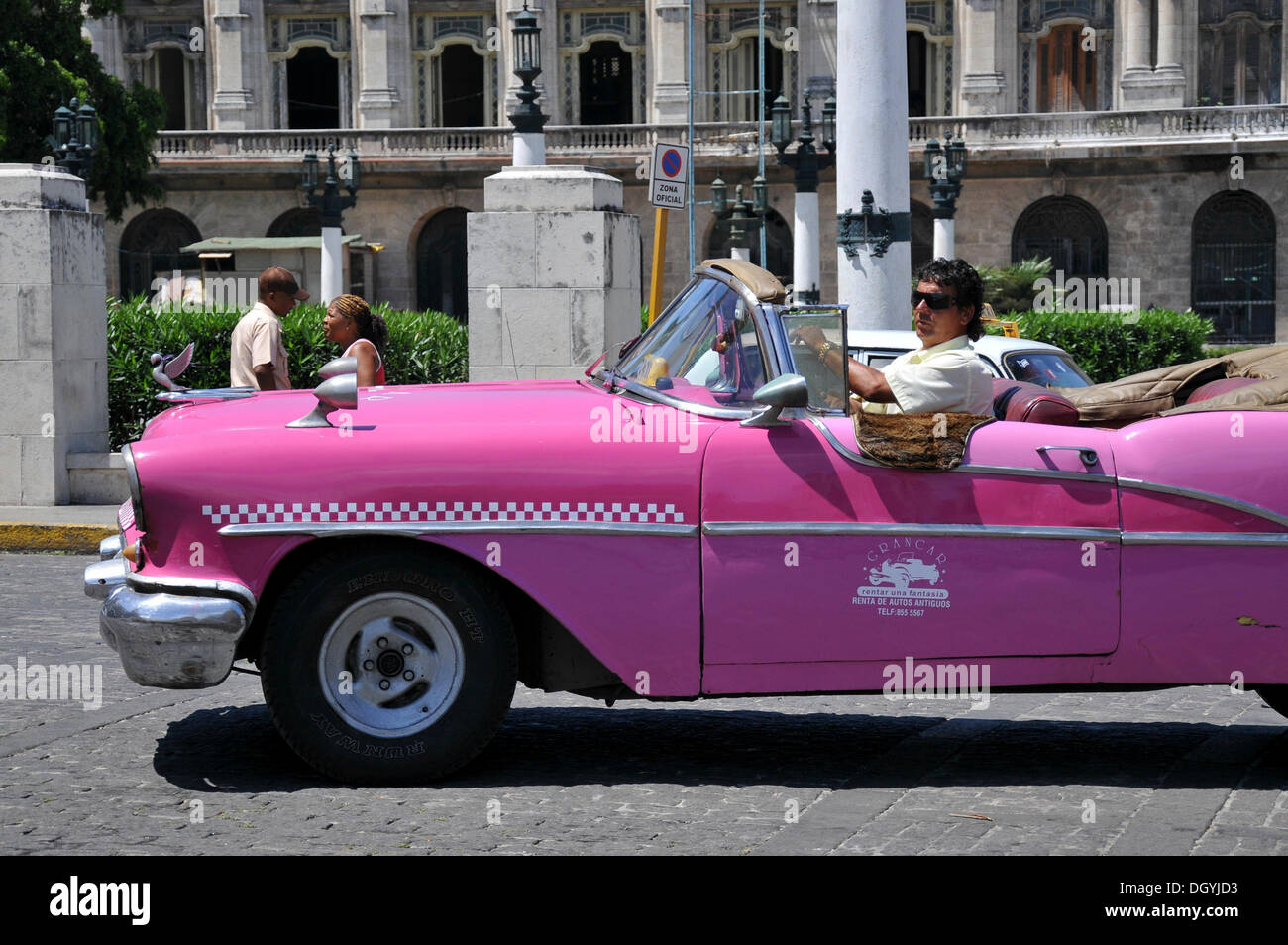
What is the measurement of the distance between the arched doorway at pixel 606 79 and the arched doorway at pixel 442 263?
566cm

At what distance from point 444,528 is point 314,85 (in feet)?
169

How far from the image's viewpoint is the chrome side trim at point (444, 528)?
5.74 m

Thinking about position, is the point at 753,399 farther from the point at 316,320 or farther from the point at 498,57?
the point at 498,57

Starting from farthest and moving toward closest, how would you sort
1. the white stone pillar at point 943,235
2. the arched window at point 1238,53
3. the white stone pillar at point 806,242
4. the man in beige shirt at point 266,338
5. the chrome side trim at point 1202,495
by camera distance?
1. the arched window at point 1238,53
2. the white stone pillar at point 943,235
3. the white stone pillar at point 806,242
4. the man in beige shirt at point 266,338
5. the chrome side trim at point 1202,495

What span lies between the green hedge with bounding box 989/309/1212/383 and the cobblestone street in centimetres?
1652

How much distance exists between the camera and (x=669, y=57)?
5225 centimetres

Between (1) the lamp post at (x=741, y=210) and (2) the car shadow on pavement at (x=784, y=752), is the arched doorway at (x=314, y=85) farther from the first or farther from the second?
(2) the car shadow on pavement at (x=784, y=752)

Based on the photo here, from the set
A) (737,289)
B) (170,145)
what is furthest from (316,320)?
(170,145)

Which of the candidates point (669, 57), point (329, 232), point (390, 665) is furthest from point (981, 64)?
point (390, 665)

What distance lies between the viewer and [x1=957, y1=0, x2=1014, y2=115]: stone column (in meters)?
51.0

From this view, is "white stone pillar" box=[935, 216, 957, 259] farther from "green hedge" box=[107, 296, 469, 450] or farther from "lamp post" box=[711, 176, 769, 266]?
"green hedge" box=[107, 296, 469, 450]

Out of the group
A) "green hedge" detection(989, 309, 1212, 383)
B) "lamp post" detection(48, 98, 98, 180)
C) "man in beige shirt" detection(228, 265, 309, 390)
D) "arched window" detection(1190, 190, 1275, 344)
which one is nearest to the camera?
"man in beige shirt" detection(228, 265, 309, 390)

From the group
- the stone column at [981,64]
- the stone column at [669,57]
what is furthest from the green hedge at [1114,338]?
the stone column at [669,57]

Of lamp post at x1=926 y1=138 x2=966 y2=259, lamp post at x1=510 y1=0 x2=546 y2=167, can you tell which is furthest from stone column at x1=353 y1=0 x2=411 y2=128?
lamp post at x1=510 y1=0 x2=546 y2=167
